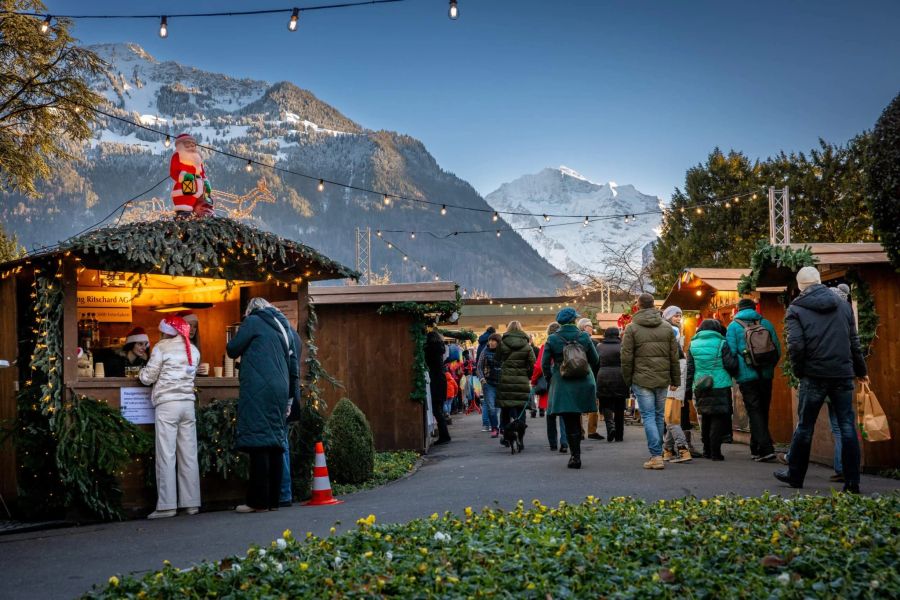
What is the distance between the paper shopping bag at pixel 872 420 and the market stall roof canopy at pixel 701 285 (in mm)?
5757

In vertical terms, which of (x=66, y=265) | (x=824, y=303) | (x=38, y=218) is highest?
(x=38, y=218)

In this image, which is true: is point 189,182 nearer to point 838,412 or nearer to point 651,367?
point 651,367

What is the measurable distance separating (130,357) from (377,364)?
5.53 metres

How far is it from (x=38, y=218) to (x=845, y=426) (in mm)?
129157

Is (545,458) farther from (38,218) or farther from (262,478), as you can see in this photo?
(38,218)

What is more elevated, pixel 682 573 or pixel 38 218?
pixel 38 218

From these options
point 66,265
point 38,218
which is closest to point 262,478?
point 66,265

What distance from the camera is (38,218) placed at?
12369 cm

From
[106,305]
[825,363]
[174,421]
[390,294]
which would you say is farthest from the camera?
[390,294]

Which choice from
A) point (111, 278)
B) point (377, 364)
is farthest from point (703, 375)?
point (111, 278)

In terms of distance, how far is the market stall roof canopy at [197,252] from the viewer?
9.16m

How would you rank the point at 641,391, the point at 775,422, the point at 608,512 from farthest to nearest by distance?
1. the point at 775,422
2. the point at 641,391
3. the point at 608,512

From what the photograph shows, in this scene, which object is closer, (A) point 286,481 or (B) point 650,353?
(A) point 286,481

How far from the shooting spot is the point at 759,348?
1165 cm
